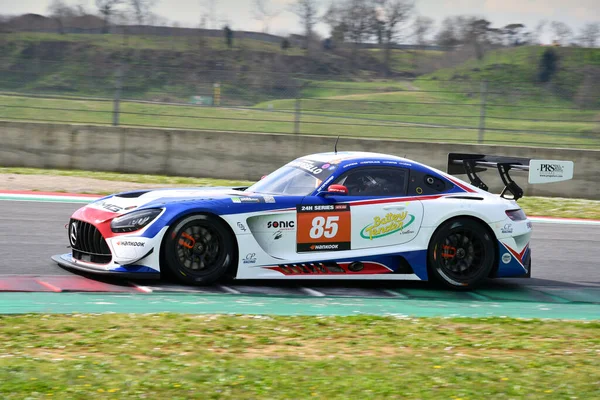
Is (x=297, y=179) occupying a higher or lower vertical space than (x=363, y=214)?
higher

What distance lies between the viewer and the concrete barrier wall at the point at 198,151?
17953mm

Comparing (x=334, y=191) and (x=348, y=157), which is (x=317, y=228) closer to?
(x=334, y=191)

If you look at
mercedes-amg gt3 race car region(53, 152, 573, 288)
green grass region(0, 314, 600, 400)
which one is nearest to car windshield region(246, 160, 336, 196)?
mercedes-amg gt3 race car region(53, 152, 573, 288)

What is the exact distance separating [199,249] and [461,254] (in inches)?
110

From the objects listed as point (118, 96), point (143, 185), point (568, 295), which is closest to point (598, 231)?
point (568, 295)

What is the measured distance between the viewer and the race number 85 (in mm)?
8352

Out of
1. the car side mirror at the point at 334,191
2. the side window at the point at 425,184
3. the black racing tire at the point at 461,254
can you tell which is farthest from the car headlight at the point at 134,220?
the black racing tire at the point at 461,254

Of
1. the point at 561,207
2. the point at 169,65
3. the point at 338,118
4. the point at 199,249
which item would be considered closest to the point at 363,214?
the point at 199,249

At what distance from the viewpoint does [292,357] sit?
5.58m

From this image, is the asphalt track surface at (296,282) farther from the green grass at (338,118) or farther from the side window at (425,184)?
the green grass at (338,118)

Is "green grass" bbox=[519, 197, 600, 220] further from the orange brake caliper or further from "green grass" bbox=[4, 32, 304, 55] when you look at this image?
"green grass" bbox=[4, 32, 304, 55]

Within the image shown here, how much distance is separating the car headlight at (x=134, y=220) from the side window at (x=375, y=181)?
6.30 feet

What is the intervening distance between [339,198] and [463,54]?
31772mm

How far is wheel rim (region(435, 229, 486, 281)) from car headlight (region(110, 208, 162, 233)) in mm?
2956
